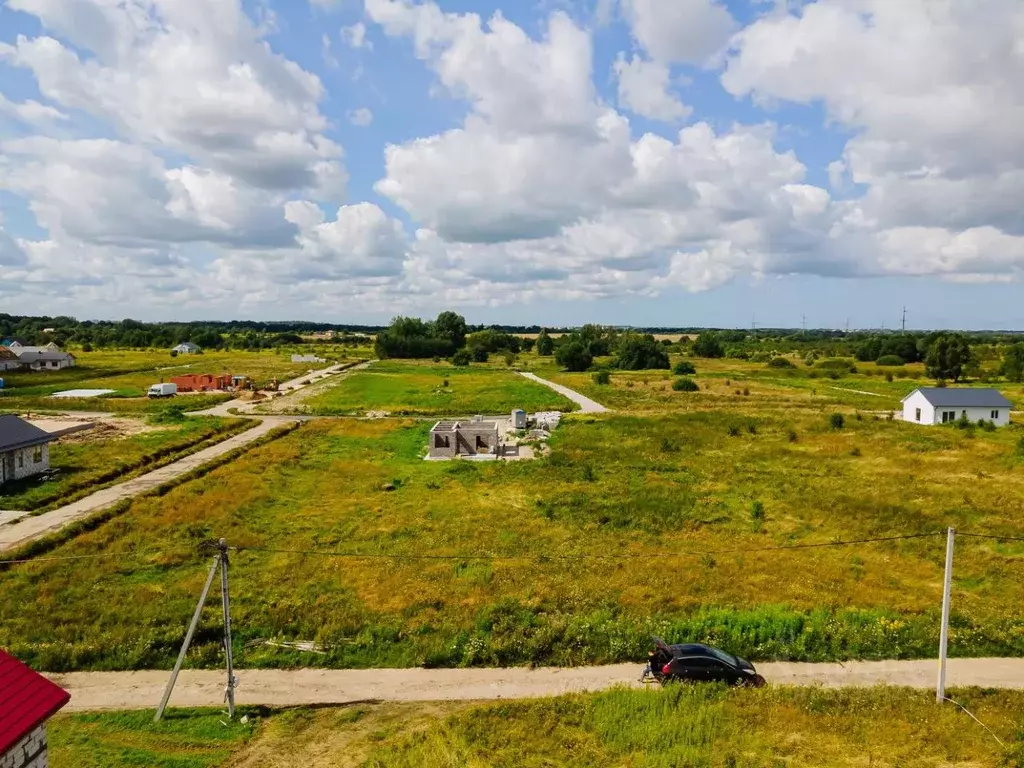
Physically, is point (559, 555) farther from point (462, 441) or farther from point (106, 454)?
point (106, 454)

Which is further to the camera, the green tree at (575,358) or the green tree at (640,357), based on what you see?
the green tree at (640,357)

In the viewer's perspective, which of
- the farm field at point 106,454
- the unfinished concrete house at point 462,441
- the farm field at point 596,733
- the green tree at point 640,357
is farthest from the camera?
the green tree at point 640,357

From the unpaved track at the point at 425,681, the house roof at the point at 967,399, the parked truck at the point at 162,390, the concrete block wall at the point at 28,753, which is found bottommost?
the unpaved track at the point at 425,681

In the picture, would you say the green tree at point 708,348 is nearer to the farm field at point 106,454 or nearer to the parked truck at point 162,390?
the parked truck at point 162,390

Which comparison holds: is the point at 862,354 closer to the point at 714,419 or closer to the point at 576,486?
the point at 714,419

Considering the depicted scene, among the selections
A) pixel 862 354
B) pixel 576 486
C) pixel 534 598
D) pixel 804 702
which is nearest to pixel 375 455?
pixel 576 486

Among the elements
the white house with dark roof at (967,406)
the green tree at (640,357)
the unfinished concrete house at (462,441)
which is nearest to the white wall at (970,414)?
the white house with dark roof at (967,406)

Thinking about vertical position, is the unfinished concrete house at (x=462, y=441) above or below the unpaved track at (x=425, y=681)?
above
